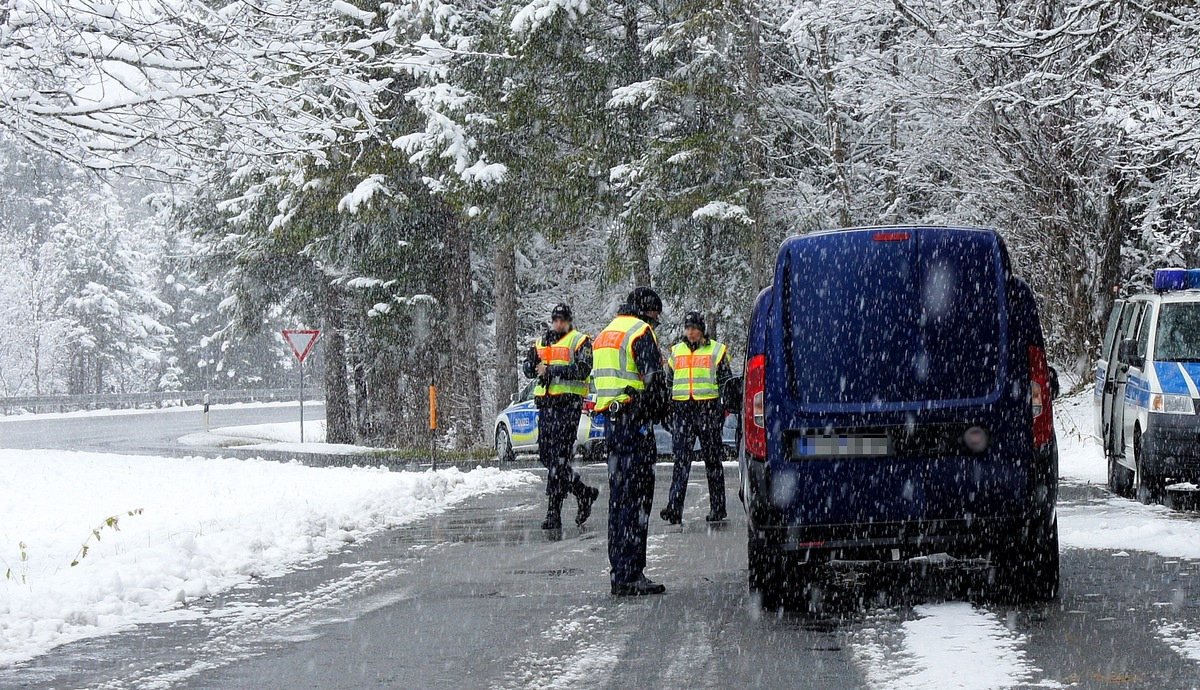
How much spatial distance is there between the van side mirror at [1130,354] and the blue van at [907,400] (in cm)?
572

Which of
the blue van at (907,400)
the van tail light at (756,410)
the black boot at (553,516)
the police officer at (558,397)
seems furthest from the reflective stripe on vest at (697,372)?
the blue van at (907,400)

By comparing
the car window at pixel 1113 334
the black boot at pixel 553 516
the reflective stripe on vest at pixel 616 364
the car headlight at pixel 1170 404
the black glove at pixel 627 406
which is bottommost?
the black boot at pixel 553 516

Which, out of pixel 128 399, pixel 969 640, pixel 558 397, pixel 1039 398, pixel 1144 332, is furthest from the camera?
pixel 128 399

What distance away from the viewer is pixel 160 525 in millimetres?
13797

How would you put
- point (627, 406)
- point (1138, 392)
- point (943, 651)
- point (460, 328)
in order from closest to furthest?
point (943, 651), point (627, 406), point (1138, 392), point (460, 328)

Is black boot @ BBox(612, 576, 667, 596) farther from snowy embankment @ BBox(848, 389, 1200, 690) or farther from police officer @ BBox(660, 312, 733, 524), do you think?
police officer @ BBox(660, 312, 733, 524)

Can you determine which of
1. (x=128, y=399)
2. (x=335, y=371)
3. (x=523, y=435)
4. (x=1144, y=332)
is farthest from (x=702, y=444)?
(x=128, y=399)

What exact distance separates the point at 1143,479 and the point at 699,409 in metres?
3.94

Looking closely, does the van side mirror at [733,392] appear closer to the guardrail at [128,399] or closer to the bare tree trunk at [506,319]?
the bare tree trunk at [506,319]

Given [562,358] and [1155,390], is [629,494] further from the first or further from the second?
[1155,390]

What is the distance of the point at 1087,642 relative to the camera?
7371 millimetres

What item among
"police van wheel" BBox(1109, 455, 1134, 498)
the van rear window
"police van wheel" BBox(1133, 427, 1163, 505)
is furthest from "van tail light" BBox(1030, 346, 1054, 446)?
"police van wheel" BBox(1109, 455, 1134, 498)

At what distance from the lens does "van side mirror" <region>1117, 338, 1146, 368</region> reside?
1351 cm

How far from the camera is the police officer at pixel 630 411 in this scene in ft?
31.5
